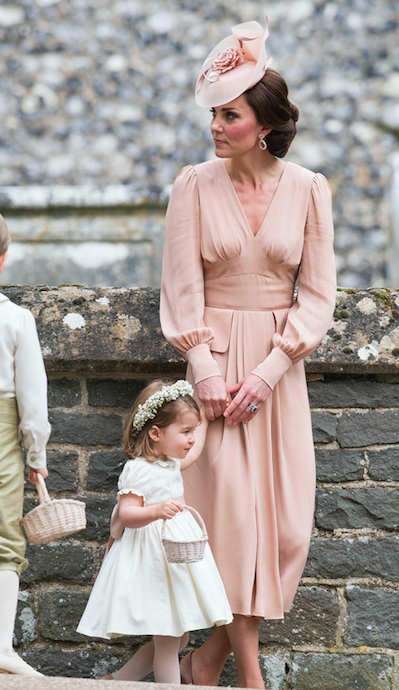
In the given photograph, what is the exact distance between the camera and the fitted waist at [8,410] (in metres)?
2.46

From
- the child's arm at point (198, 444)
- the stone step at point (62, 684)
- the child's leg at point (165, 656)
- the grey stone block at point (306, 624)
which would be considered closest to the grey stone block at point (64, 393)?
the child's arm at point (198, 444)

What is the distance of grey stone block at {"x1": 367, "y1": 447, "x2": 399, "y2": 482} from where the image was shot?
10.2 feet

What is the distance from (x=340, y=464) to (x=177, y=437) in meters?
0.81

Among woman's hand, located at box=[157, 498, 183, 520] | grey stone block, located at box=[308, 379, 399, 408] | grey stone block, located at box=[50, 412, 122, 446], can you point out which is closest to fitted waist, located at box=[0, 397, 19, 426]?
woman's hand, located at box=[157, 498, 183, 520]

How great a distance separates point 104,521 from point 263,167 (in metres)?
1.36

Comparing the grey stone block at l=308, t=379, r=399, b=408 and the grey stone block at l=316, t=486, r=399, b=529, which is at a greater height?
the grey stone block at l=308, t=379, r=399, b=408

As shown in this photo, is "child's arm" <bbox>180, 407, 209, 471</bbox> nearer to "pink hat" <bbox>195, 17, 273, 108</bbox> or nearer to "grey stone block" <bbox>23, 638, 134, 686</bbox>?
"grey stone block" <bbox>23, 638, 134, 686</bbox>

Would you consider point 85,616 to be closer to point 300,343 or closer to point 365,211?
point 300,343

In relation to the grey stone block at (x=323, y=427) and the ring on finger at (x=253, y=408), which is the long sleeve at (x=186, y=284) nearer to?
the ring on finger at (x=253, y=408)

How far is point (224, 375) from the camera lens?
8.99ft

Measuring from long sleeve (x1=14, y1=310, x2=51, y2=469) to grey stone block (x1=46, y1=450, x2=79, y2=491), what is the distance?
63 cm

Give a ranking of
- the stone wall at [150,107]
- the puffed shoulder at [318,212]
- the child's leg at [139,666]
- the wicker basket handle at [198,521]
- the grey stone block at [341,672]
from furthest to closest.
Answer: the stone wall at [150,107], the grey stone block at [341,672], the puffed shoulder at [318,212], the child's leg at [139,666], the wicker basket handle at [198,521]

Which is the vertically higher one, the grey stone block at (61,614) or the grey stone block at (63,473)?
the grey stone block at (63,473)

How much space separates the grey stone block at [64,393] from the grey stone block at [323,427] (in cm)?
86
